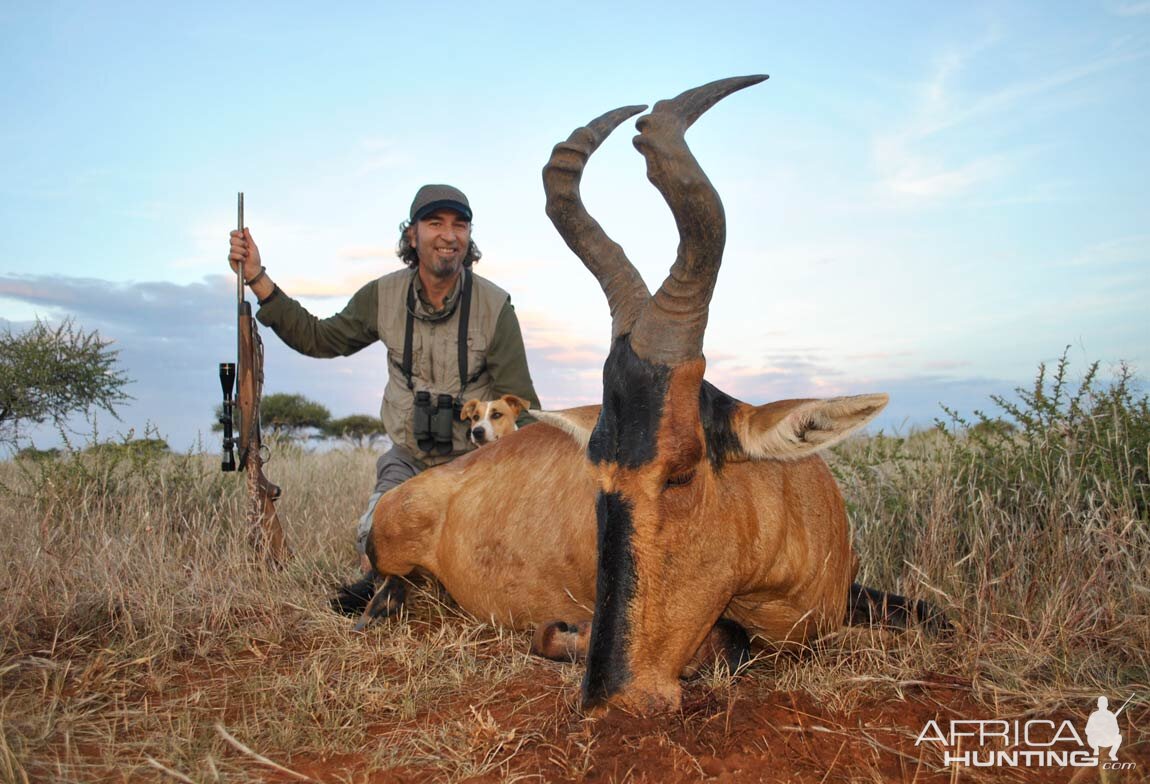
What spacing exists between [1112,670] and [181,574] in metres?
4.94

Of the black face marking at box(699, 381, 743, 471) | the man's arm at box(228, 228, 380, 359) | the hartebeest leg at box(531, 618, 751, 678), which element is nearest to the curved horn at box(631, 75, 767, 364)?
the black face marking at box(699, 381, 743, 471)

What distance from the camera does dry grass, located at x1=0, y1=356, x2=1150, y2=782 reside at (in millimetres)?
2811

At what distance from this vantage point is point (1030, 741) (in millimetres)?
2857

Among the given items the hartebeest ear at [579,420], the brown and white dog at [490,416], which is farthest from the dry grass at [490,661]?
the brown and white dog at [490,416]

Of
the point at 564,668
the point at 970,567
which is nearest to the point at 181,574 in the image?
the point at 564,668

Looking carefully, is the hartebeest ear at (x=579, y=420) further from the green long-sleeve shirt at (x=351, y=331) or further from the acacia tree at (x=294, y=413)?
the acacia tree at (x=294, y=413)

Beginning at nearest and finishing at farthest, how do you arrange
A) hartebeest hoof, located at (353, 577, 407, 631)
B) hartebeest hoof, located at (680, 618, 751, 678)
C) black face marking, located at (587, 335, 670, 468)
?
black face marking, located at (587, 335, 670, 468)
hartebeest hoof, located at (680, 618, 751, 678)
hartebeest hoof, located at (353, 577, 407, 631)

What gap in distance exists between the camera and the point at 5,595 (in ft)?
15.0

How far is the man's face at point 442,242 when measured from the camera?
265 inches

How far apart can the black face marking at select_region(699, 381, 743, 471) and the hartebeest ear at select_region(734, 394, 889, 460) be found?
3cm

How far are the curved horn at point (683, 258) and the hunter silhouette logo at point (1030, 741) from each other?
4.98 feet

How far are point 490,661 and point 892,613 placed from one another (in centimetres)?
196

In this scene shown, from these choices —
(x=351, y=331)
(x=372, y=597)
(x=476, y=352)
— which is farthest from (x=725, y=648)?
(x=351, y=331)

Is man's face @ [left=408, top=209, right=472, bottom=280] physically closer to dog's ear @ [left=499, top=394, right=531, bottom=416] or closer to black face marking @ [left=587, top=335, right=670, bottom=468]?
dog's ear @ [left=499, top=394, right=531, bottom=416]
